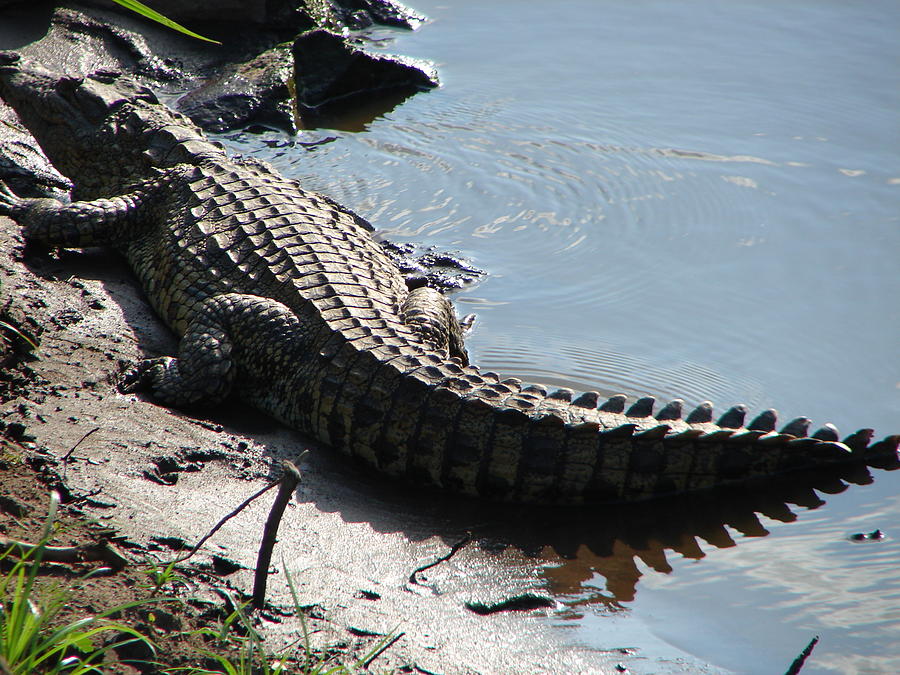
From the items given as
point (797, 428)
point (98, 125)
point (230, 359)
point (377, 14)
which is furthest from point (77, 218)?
point (377, 14)

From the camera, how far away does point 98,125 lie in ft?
20.1

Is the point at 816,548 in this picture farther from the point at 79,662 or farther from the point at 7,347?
the point at 7,347

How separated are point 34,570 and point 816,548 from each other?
301 centimetres

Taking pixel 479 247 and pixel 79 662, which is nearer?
pixel 79 662

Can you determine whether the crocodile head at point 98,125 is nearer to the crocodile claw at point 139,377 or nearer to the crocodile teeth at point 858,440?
the crocodile claw at point 139,377

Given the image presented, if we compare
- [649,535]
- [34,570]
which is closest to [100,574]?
[34,570]

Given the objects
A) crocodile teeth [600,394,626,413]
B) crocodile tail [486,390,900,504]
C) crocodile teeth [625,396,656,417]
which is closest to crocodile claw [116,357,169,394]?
crocodile tail [486,390,900,504]

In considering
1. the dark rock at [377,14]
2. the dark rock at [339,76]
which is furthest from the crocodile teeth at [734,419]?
the dark rock at [377,14]

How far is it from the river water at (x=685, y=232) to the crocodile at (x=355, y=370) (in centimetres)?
28

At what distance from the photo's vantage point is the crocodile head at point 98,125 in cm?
582

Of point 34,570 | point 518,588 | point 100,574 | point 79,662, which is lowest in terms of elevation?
point 518,588

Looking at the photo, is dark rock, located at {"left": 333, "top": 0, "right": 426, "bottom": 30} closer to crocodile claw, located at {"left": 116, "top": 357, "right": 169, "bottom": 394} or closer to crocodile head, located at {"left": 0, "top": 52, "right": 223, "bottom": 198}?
crocodile head, located at {"left": 0, "top": 52, "right": 223, "bottom": 198}

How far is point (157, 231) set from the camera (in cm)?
523

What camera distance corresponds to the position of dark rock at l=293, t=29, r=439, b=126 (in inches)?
351
